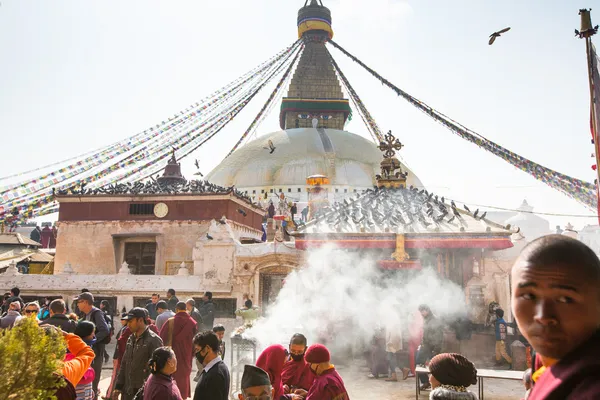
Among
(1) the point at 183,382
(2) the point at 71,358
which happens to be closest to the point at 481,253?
(1) the point at 183,382

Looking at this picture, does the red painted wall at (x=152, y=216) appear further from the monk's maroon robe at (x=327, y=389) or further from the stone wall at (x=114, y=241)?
the monk's maroon robe at (x=327, y=389)

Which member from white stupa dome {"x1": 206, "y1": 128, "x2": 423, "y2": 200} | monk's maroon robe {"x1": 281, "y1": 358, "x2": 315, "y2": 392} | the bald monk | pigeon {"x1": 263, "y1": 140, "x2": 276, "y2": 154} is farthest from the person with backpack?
pigeon {"x1": 263, "y1": 140, "x2": 276, "y2": 154}

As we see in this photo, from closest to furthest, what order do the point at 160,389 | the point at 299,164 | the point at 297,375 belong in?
the point at 160,389 → the point at 297,375 → the point at 299,164

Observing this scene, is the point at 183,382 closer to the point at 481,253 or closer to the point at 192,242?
the point at 481,253

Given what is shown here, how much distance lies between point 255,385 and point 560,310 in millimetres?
2977

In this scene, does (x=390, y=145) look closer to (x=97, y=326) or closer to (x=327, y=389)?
(x=97, y=326)

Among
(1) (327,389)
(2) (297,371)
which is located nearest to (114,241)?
(2) (297,371)

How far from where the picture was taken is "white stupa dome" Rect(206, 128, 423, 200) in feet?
119

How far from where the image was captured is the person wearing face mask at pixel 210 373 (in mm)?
4078

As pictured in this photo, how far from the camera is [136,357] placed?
5.34 m

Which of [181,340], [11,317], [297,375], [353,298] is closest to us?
[297,375]

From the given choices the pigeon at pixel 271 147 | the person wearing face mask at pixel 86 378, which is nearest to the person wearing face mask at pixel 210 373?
the person wearing face mask at pixel 86 378

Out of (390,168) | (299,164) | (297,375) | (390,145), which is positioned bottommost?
(297,375)

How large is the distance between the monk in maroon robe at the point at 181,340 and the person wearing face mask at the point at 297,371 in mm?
2150
